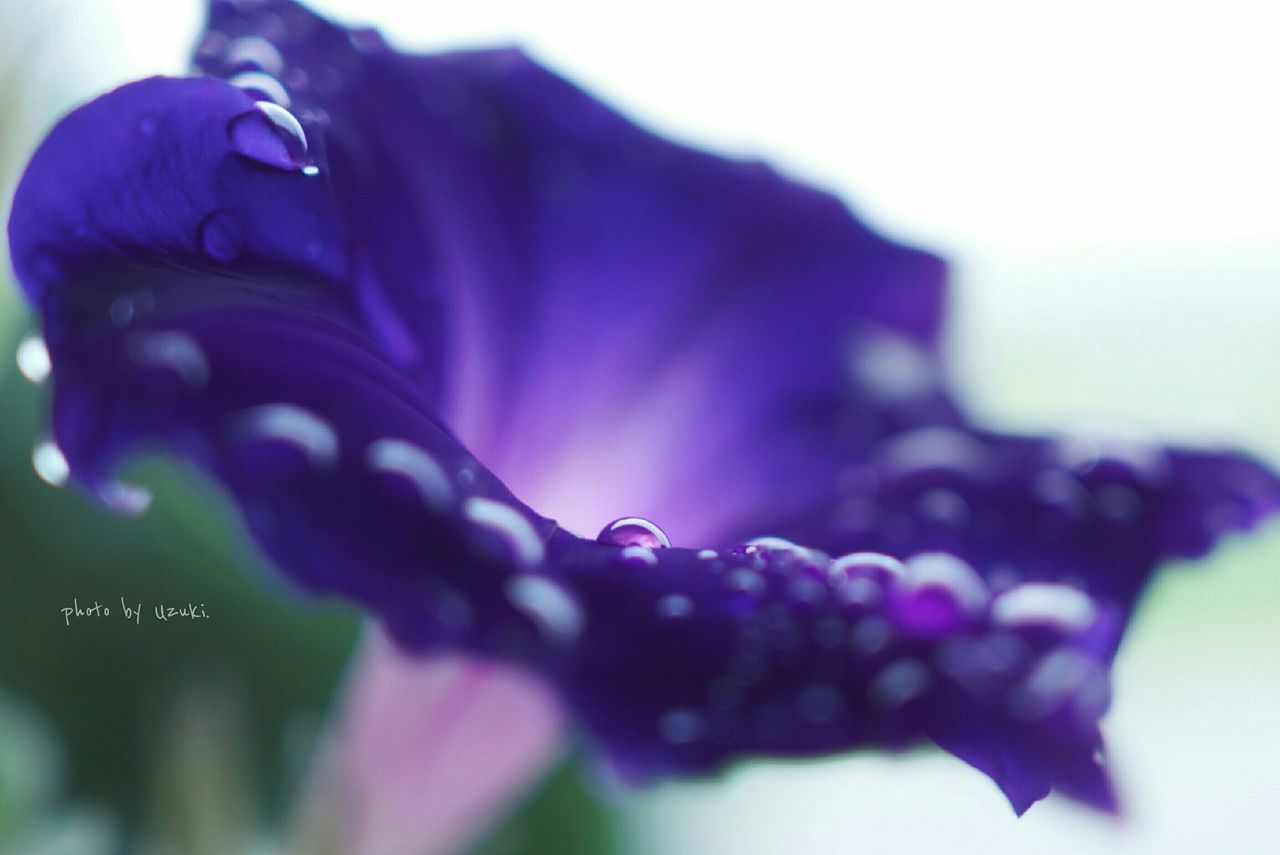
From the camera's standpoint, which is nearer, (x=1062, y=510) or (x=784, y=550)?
(x=784, y=550)

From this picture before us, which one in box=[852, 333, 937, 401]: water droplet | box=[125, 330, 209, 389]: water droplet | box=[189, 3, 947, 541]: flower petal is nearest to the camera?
box=[125, 330, 209, 389]: water droplet

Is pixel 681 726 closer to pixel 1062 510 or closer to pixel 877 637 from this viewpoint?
pixel 877 637

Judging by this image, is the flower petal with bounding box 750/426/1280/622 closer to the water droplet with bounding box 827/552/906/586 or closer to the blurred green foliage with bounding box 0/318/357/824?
the water droplet with bounding box 827/552/906/586

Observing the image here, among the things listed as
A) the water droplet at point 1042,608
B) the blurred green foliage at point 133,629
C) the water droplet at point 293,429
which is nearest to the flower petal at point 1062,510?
the water droplet at point 1042,608

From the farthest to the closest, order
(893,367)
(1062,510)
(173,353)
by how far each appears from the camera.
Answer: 1. (893,367)
2. (1062,510)
3. (173,353)

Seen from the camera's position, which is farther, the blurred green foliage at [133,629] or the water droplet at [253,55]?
the blurred green foliage at [133,629]

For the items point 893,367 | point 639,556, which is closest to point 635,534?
point 639,556

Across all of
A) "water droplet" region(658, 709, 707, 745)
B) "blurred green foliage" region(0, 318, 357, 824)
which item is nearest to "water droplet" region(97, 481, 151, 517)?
"water droplet" region(658, 709, 707, 745)

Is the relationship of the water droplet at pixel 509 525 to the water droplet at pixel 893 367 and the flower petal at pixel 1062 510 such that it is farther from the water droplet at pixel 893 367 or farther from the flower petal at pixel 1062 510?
the water droplet at pixel 893 367
